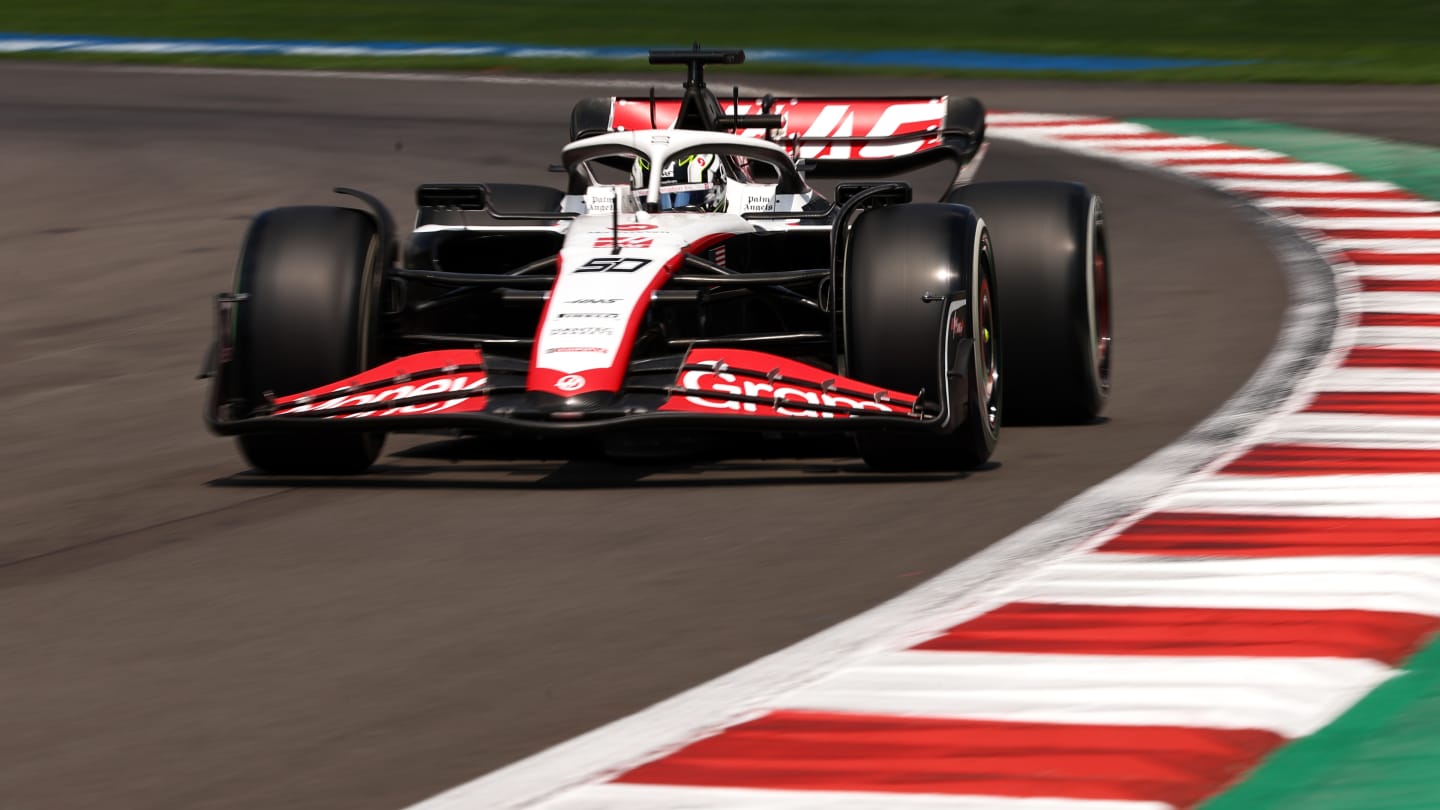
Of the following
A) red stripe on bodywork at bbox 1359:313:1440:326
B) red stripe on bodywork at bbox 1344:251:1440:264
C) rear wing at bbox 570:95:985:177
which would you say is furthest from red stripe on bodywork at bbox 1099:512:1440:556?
red stripe on bodywork at bbox 1344:251:1440:264

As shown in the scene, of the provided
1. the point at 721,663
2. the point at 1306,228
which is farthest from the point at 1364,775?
the point at 1306,228

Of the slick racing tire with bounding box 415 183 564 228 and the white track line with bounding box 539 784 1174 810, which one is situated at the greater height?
the slick racing tire with bounding box 415 183 564 228

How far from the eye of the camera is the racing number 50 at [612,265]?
25.2 ft

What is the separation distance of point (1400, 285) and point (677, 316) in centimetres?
533

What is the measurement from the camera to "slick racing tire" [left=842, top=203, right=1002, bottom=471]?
7.44 meters

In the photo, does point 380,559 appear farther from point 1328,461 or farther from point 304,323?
point 1328,461

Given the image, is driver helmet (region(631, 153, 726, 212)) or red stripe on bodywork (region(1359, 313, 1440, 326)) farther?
red stripe on bodywork (region(1359, 313, 1440, 326))

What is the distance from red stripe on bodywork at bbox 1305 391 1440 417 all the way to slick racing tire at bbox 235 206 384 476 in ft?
11.1

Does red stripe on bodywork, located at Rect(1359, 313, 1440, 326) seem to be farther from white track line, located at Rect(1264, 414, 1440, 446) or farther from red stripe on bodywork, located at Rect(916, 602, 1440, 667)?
red stripe on bodywork, located at Rect(916, 602, 1440, 667)

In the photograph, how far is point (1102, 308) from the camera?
932cm

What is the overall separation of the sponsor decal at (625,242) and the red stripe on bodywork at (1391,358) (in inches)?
129

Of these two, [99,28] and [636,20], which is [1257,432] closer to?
[636,20]

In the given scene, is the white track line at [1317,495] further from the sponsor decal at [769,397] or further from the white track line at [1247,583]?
the sponsor decal at [769,397]

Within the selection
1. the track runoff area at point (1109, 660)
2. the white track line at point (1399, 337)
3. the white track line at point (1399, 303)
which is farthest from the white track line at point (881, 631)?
the white track line at point (1399, 303)
